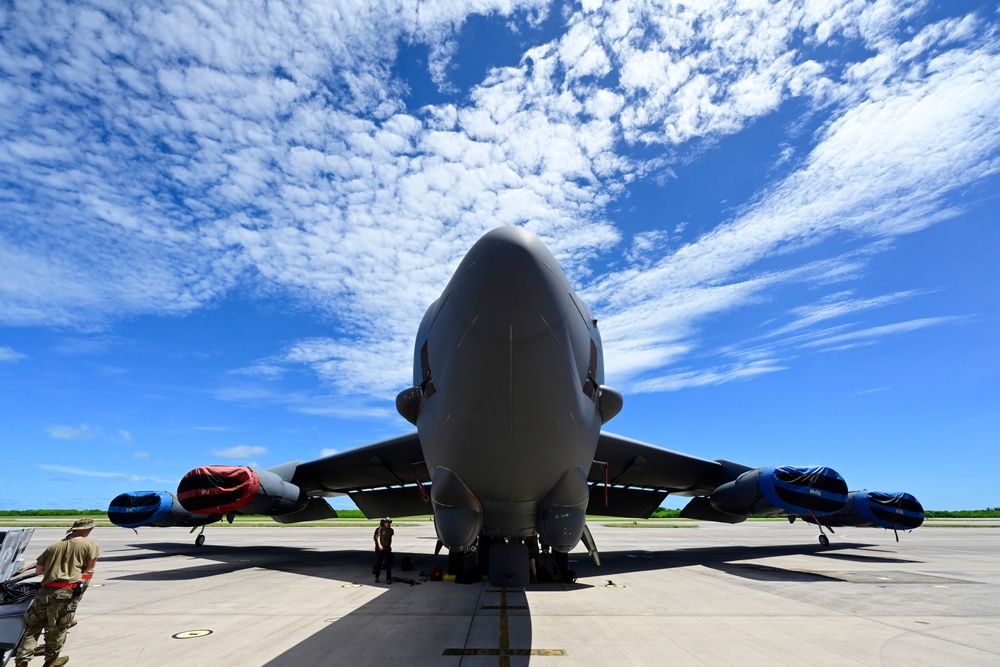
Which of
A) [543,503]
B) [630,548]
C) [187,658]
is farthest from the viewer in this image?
[630,548]

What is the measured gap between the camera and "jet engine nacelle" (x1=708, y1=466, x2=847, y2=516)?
11938 mm

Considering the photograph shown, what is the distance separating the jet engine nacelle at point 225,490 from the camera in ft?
39.2

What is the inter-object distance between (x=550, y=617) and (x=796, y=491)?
319 inches

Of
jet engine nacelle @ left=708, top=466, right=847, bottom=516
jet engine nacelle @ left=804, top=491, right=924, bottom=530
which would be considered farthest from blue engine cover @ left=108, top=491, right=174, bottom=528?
jet engine nacelle @ left=804, top=491, right=924, bottom=530

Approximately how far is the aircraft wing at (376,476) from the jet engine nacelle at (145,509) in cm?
353

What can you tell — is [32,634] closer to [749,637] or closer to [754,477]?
[749,637]

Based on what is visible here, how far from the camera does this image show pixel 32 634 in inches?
186

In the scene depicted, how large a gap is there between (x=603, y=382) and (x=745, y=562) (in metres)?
9.73

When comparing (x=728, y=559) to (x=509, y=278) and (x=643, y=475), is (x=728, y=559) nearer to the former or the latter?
(x=643, y=475)

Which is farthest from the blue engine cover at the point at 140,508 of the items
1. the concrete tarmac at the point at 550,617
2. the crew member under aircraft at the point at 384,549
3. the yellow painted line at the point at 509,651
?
the yellow painted line at the point at 509,651

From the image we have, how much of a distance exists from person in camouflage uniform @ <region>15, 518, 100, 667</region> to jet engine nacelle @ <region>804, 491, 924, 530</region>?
18819mm

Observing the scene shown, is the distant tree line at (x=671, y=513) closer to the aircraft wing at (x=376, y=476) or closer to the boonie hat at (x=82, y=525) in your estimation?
the aircraft wing at (x=376, y=476)

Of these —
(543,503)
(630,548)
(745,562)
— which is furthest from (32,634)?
(630,548)

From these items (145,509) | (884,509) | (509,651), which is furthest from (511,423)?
(884,509)
